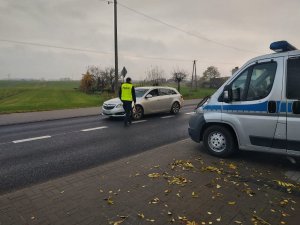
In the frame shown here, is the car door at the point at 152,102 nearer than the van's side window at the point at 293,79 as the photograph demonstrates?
No

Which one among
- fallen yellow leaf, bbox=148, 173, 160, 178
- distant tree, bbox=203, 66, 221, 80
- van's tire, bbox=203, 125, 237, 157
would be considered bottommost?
fallen yellow leaf, bbox=148, 173, 160, 178

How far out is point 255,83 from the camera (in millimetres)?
5223

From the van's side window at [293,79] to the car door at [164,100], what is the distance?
29.1ft

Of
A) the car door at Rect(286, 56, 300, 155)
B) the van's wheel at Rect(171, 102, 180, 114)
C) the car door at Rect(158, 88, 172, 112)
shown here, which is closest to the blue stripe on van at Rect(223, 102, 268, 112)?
the car door at Rect(286, 56, 300, 155)

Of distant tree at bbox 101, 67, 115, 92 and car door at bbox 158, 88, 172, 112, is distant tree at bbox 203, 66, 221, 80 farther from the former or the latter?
car door at bbox 158, 88, 172, 112

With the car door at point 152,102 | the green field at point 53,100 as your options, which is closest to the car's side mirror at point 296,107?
the car door at point 152,102

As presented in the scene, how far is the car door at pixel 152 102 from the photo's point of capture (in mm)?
12641

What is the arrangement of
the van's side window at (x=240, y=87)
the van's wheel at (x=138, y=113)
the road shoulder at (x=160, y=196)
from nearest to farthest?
the road shoulder at (x=160, y=196), the van's side window at (x=240, y=87), the van's wheel at (x=138, y=113)

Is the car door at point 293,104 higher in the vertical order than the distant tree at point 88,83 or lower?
lower

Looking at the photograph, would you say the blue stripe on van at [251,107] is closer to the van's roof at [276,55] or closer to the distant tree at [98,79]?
the van's roof at [276,55]

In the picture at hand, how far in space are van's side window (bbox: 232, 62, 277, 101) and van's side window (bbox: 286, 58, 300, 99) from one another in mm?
270

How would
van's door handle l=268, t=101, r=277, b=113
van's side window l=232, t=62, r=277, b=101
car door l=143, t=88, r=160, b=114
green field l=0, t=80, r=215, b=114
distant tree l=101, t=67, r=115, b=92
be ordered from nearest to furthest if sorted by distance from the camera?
van's door handle l=268, t=101, r=277, b=113, van's side window l=232, t=62, r=277, b=101, car door l=143, t=88, r=160, b=114, green field l=0, t=80, r=215, b=114, distant tree l=101, t=67, r=115, b=92

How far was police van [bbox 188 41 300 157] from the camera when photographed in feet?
15.7

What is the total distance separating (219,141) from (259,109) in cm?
121
